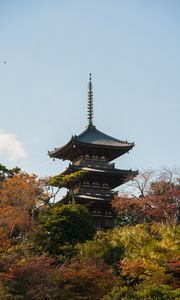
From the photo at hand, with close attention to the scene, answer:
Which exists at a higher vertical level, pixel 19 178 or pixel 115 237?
pixel 19 178

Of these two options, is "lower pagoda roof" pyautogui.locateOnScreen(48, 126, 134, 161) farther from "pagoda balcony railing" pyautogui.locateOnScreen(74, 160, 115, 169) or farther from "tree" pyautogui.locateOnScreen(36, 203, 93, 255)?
"tree" pyautogui.locateOnScreen(36, 203, 93, 255)

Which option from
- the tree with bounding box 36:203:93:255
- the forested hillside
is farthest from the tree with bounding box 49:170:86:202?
the tree with bounding box 36:203:93:255

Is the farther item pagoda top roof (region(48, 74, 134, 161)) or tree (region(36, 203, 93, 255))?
pagoda top roof (region(48, 74, 134, 161))

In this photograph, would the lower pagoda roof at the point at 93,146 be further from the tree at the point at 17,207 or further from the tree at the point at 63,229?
the tree at the point at 63,229

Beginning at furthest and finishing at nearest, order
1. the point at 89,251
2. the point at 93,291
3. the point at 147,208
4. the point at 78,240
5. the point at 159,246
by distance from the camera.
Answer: the point at 147,208, the point at 78,240, the point at 89,251, the point at 159,246, the point at 93,291

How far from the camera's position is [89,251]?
2897 centimetres

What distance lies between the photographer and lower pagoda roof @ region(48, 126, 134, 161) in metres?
46.0

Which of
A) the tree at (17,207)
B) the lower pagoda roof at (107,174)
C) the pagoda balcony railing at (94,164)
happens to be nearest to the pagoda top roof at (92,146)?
the pagoda balcony railing at (94,164)

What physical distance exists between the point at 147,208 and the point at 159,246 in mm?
12878

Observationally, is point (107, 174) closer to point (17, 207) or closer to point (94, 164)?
point (94, 164)

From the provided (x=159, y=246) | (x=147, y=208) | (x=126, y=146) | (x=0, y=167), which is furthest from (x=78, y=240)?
(x=0, y=167)

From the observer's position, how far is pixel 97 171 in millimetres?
44156

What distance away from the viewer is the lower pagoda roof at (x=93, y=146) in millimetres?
46000

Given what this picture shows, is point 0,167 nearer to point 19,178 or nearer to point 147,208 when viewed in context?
point 19,178
